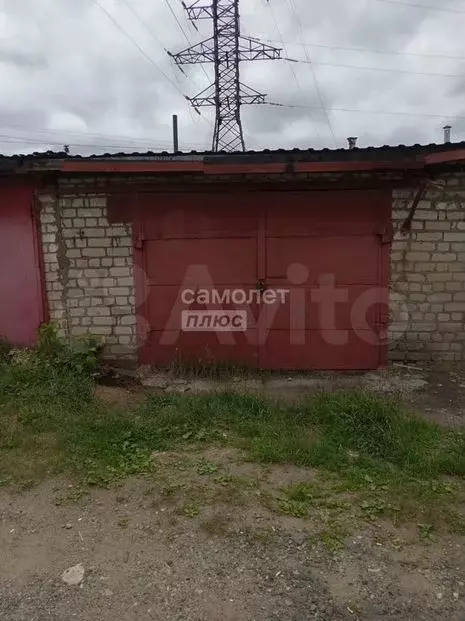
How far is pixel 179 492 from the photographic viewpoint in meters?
3.59

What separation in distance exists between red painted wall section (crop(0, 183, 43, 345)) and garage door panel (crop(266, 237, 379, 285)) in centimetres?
293

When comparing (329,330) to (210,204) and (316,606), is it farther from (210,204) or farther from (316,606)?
(316,606)

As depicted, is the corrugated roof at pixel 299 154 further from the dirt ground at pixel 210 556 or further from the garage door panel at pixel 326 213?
the dirt ground at pixel 210 556

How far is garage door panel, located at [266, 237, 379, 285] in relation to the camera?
641 centimetres

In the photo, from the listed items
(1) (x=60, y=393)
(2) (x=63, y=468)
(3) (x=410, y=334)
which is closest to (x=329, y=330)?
(3) (x=410, y=334)

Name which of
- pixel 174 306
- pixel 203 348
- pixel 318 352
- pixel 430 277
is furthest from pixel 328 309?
pixel 174 306

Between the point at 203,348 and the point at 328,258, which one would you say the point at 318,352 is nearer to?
the point at 328,258

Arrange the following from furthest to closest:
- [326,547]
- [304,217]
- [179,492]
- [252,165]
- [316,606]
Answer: [304,217]
[252,165]
[179,492]
[326,547]
[316,606]

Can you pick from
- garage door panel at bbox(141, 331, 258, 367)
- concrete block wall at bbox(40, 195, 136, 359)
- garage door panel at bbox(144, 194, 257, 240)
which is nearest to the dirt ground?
garage door panel at bbox(141, 331, 258, 367)

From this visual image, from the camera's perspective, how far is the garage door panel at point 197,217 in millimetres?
6383

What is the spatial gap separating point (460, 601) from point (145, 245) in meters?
5.00

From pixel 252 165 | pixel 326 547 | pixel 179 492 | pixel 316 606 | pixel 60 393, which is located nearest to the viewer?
pixel 316 606

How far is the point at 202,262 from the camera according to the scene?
6.50 metres

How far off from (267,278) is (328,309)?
852 millimetres
